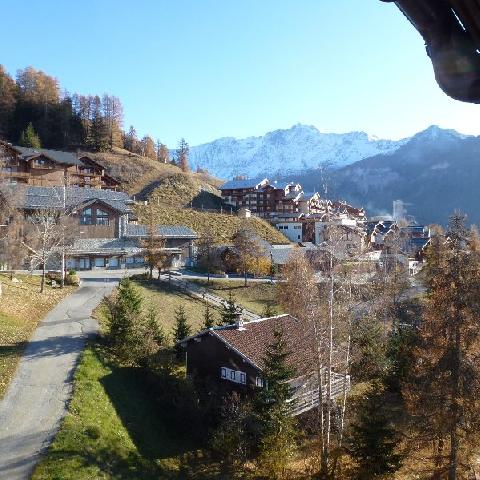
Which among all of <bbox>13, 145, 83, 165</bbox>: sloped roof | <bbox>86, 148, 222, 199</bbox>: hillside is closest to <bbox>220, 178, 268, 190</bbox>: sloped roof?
<bbox>86, 148, 222, 199</bbox>: hillside

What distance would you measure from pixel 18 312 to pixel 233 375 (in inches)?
653

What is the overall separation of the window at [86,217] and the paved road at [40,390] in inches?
971

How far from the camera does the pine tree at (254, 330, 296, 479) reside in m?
18.2

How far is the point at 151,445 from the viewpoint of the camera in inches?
807

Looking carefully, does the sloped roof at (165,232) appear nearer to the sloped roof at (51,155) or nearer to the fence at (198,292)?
the fence at (198,292)

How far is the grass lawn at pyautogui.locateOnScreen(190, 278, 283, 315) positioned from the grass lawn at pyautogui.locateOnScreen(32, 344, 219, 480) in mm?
22167

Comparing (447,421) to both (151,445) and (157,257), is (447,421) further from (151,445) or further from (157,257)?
(157,257)

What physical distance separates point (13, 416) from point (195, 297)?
2751 centimetres

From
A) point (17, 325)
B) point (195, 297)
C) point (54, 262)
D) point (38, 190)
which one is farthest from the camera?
point (38, 190)

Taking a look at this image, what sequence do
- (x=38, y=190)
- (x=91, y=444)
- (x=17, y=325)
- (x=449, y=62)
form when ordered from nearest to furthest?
(x=449, y=62)
(x=91, y=444)
(x=17, y=325)
(x=38, y=190)

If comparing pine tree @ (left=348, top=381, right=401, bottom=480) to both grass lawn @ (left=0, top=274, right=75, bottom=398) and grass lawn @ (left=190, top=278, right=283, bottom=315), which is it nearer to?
grass lawn @ (left=0, top=274, right=75, bottom=398)

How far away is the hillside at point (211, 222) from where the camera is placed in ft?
242

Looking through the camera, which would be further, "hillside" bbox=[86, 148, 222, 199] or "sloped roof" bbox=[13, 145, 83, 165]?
"hillside" bbox=[86, 148, 222, 199]

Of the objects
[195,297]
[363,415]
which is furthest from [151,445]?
[195,297]
